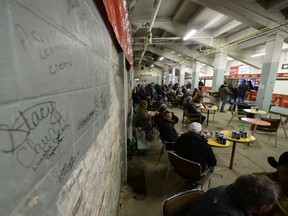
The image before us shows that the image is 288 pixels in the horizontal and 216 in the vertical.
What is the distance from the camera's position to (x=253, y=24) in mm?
4969

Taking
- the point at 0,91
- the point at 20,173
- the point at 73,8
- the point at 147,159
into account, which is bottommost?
the point at 147,159

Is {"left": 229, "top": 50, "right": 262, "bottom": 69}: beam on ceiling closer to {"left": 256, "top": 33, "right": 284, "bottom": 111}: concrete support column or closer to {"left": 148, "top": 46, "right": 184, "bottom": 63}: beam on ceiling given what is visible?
{"left": 256, "top": 33, "right": 284, "bottom": 111}: concrete support column

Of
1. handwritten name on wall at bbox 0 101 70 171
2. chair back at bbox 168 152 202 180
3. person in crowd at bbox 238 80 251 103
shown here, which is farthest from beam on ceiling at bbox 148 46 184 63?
handwritten name on wall at bbox 0 101 70 171

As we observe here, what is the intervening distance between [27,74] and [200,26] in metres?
7.76

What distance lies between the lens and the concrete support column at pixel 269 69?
5.23 metres

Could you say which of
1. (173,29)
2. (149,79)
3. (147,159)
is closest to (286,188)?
(147,159)

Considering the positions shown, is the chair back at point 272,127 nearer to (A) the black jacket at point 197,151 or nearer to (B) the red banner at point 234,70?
(A) the black jacket at point 197,151

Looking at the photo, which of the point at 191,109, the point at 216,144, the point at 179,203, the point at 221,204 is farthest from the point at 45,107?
the point at 191,109

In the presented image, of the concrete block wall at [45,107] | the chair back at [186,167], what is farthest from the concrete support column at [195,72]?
the concrete block wall at [45,107]

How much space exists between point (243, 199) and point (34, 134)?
1380 mm

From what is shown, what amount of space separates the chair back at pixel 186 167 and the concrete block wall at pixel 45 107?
4.73 ft

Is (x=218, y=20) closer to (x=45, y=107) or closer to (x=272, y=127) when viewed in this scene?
(x=272, y=127)

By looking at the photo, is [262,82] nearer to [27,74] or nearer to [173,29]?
[173,29]

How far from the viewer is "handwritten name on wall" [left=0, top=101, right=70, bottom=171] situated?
369mm
